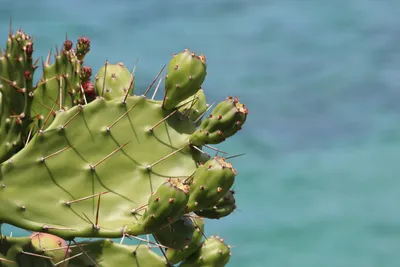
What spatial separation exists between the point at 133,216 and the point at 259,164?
Answer: 20.4 ft

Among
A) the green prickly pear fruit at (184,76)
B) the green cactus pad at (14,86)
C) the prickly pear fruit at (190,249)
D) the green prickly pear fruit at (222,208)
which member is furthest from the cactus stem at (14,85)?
the prickly pear fruit at (190,249)

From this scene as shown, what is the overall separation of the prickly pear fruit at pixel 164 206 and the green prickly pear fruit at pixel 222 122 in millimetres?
263

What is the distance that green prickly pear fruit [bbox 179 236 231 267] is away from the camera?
251 cm

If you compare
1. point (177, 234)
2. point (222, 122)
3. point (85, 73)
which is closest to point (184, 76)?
point (222, 122)

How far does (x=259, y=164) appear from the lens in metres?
8.26

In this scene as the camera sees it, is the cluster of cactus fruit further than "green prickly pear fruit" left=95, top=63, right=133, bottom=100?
No

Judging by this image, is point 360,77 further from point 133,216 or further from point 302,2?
point 133,216

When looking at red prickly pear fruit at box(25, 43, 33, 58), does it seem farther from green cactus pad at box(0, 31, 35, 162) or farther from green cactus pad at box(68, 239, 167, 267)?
green cactus pad at box(68, 239, 167, 267)

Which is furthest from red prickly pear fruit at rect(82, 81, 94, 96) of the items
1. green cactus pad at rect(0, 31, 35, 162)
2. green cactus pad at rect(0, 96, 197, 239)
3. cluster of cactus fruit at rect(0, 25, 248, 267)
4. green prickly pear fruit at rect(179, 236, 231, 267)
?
green prickly pear fruit at rect(179, 236, 231, 267)

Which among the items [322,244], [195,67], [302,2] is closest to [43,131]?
[195,67]

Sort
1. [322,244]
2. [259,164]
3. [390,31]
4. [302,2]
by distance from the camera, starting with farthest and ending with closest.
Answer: [302,2]
[390,31]
[259,164]
[322,244]

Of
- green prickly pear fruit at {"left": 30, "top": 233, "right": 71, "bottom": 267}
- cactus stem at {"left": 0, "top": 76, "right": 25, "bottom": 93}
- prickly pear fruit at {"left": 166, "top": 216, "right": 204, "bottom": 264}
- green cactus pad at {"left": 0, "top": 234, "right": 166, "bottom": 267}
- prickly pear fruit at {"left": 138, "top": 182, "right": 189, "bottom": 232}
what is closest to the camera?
prickly pear fruit at {"left": 138, "top": 182, "right": 189, "bottom": 232}

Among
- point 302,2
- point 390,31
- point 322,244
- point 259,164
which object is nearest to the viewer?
point 322,244

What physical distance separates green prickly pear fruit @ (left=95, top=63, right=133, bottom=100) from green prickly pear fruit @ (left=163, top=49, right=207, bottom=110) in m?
0.15
